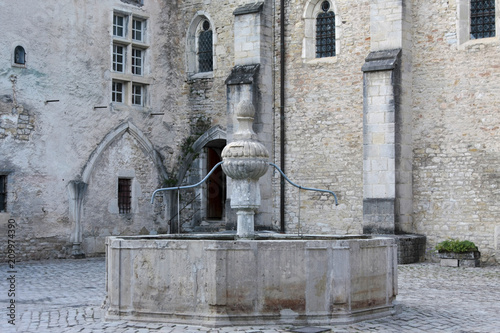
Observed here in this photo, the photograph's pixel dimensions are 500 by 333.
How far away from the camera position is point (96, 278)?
13852 millimetres

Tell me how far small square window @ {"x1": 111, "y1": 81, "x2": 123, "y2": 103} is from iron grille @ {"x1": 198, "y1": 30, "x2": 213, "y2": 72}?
254 centimetres

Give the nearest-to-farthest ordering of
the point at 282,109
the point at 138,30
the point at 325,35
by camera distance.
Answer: the point at 325,35 → the point at 282,109 → the point at 138,30

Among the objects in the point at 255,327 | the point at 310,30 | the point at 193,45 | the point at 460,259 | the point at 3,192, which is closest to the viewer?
the point at 255,327

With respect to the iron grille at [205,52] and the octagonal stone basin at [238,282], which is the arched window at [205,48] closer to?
the iron grille at [205,52]

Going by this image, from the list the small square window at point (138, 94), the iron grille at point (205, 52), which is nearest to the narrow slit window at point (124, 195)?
the small square window at point (138, 94)

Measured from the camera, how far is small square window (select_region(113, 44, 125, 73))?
19.2 metres

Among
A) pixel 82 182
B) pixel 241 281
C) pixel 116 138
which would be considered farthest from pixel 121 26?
pixel 241 281

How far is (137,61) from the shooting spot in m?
19.9

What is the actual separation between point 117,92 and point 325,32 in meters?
5.59

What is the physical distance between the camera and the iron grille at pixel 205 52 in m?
20.5

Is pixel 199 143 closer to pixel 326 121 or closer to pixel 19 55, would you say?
pixel 326 121

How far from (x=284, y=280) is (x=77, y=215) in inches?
411

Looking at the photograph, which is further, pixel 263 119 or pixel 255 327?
pixel 263 119

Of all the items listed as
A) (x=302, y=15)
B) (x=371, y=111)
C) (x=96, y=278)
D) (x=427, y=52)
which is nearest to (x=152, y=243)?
(x=96, y=278)
